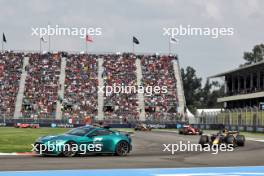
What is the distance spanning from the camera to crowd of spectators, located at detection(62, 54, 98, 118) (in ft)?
241

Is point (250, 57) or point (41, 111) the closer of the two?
point (41, 111)

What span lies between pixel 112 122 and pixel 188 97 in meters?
67.7

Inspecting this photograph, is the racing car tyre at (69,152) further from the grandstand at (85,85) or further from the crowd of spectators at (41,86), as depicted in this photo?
the crowd of spectators at (41,86)

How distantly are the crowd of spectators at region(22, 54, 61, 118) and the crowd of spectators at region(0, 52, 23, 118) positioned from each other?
53.7 inches

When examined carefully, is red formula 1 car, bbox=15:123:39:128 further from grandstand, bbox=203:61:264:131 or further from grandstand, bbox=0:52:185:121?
grandstand, bbox=203:61:264:131

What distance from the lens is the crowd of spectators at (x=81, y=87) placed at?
73.6 meters

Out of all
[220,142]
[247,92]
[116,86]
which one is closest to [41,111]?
[116,86]

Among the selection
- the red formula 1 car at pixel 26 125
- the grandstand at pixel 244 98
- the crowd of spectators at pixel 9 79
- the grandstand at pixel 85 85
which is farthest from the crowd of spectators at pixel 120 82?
the crowd of spectators at pixel 9 79

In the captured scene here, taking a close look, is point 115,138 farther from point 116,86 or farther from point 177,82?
point 177,82

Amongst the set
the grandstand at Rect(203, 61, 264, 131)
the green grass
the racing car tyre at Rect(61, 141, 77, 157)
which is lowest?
the green grass

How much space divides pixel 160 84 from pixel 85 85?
9948 millimetres

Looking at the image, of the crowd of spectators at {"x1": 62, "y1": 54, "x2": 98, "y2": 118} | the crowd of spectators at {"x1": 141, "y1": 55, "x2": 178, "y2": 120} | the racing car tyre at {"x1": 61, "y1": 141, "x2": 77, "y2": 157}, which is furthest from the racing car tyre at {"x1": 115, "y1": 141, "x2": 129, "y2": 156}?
the crowd of spectators at {"x1": 141, "y1": 55, "x2": 178, "y2": 120}

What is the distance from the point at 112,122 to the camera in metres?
72.2

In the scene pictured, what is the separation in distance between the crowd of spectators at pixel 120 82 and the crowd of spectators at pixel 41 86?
6.66 m
